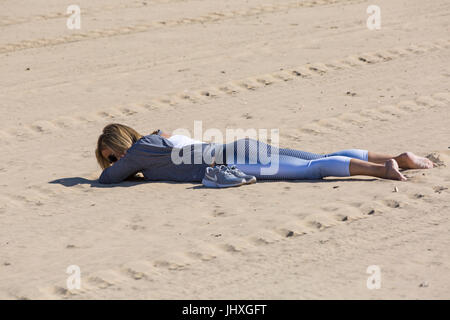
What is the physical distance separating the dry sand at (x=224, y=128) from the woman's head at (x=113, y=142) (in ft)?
0.87

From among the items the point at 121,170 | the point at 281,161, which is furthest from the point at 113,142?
the point at 281,161

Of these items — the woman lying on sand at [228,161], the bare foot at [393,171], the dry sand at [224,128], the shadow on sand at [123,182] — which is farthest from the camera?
the shadow on sand at [123,182]

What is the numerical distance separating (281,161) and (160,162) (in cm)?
97

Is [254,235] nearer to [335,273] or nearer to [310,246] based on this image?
[310,246]

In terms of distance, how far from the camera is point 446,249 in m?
4.97

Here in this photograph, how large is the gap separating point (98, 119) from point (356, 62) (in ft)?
10.7

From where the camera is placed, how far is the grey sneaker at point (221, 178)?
6.23m

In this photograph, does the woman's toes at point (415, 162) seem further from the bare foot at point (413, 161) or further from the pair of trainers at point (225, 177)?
the pair of trainers at point (225, 177)

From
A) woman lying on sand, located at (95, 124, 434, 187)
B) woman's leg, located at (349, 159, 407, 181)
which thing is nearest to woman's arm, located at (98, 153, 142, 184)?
woman lying on sand, located at (95, 124, 434, 187)

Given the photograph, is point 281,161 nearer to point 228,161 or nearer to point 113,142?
point 228,161

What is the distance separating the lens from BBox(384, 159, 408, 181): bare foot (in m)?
6.10

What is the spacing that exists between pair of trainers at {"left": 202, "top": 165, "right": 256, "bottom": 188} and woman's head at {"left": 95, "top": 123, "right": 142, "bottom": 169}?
26.8 inches

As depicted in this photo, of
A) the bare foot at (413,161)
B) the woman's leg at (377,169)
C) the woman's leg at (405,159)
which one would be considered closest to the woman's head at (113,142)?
the woman's leg at (377,169)

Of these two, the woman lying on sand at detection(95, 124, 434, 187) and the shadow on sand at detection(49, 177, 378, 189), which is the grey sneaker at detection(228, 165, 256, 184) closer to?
the woman lying on sand at detection(95, 124, 434, 187)
